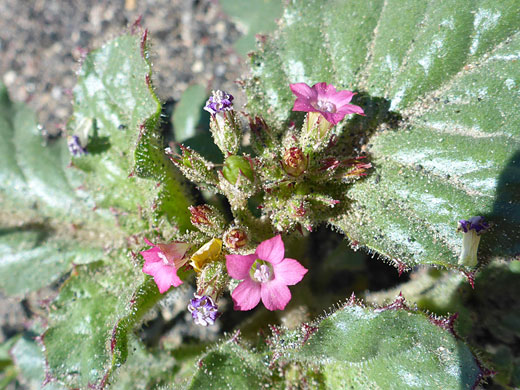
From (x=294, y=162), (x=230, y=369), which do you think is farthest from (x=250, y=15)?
(x=230, y=369)

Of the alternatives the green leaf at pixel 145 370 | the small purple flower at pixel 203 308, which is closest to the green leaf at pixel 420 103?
the small purple flower at pixel 203 308

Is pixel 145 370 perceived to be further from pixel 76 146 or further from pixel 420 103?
pixel 420 103

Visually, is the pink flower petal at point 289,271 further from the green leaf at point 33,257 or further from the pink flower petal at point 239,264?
the green leaf at point 33,257

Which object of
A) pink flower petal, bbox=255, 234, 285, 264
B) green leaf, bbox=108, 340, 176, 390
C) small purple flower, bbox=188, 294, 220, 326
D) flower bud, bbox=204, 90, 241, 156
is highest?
flower bud, bbox=204, 90, 241, 156

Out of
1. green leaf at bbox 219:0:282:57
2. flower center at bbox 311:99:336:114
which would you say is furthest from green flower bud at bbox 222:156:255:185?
green leaf at bbox 219:0:282:57

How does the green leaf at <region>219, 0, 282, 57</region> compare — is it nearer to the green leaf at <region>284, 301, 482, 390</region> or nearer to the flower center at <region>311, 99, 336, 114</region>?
the flower center at <region>311, 99, 336, 114</region>

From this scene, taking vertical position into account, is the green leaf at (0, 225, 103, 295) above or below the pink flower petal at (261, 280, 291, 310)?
below

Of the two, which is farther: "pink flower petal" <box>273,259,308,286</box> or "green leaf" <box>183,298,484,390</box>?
"green leaf" <box>183,298,484,390</box>
